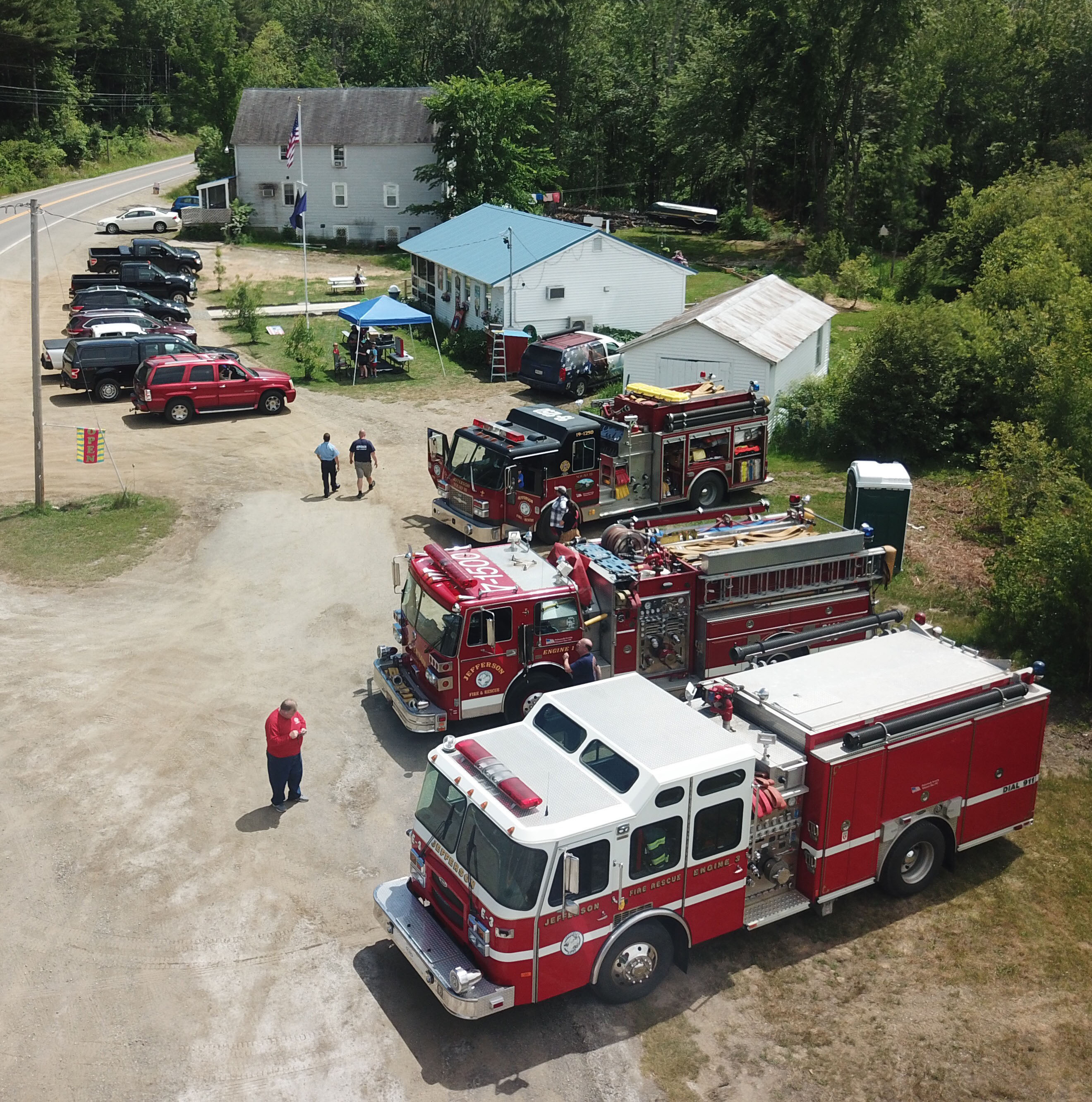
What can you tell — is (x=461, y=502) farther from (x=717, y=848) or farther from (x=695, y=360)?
(x=717, y=848)

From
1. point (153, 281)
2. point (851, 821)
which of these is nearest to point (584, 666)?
point (851, 821)

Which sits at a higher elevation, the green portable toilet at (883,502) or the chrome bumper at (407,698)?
the green portable toilet at (883,502)

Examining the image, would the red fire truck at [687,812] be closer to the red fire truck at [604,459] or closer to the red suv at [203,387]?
the red fire truck at [604,459]

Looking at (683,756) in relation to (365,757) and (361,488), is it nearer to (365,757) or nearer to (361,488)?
(365,757)

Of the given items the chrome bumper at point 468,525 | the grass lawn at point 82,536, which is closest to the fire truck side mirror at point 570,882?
the chrome bumper at point 468,525

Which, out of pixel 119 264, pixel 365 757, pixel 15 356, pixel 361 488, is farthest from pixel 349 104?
pixel 365 757

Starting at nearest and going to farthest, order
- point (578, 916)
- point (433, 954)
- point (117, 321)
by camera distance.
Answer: point (578, 916) < point (433, 954) < point (117, 321)

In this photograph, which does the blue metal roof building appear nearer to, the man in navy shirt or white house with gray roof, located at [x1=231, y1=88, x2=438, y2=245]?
white house with gray roof, located at [x1=231, y1=88, x2=438, y2=245]
